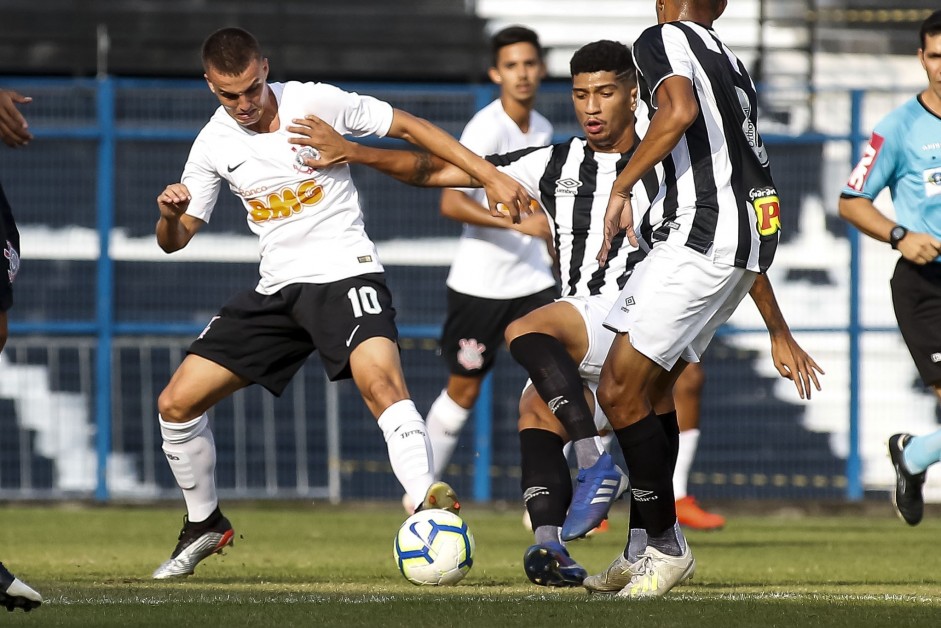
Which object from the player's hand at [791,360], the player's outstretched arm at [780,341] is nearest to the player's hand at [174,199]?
the player's outstretched arm at [780,341]

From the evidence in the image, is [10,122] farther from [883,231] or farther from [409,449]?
[883,231]

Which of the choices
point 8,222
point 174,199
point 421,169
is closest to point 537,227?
point 421,169

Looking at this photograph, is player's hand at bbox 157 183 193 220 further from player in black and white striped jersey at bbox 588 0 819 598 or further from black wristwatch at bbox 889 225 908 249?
black wristwatch at bbox 889 225 908 249

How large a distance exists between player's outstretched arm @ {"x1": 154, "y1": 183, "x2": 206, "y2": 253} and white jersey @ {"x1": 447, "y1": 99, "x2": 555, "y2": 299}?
2.75 meters

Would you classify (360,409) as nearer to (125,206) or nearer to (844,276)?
(125,206)

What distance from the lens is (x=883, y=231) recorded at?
7.01 meters

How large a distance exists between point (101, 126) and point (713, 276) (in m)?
7.67

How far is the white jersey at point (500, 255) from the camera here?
364 inches

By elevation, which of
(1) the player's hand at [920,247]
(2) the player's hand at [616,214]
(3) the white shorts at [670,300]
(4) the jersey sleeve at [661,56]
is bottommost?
(3) the white shorts at [670,300]

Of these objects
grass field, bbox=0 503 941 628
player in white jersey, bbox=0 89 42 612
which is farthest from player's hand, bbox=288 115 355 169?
grass field, bbox=0 503 941 628

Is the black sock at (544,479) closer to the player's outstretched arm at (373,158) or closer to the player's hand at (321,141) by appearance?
the player's outstretched arm at (373,158)

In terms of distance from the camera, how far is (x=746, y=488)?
39.5ft

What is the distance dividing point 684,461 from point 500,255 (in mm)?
1574

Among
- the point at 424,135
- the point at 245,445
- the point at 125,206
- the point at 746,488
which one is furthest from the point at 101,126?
the point at 424,135
